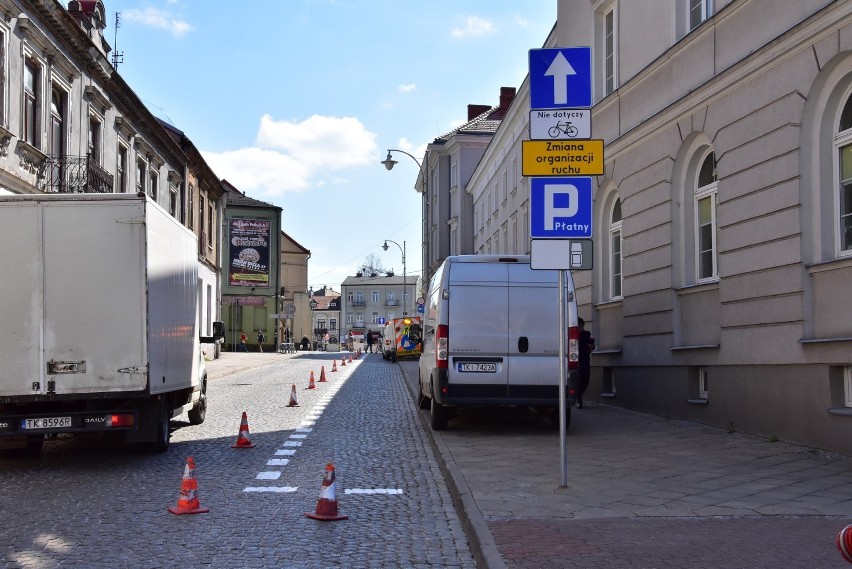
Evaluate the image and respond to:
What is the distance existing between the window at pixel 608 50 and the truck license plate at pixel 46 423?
1172 centimetres

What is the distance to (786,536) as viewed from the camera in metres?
6.18

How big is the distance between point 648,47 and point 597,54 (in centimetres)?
287

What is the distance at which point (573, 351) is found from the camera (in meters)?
12.4

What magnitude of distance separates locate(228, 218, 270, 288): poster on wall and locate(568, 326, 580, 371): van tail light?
4623 cm

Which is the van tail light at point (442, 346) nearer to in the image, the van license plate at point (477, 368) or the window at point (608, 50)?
the van license plate at point (477, 368)

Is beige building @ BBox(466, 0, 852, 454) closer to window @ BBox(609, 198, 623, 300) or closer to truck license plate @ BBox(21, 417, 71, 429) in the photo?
window @ BBox(609, 198, 623, 300)

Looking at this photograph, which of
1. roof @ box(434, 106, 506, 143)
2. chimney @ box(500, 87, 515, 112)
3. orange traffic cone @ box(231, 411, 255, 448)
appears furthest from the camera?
chimney @ box(500, 87, 515, 112)

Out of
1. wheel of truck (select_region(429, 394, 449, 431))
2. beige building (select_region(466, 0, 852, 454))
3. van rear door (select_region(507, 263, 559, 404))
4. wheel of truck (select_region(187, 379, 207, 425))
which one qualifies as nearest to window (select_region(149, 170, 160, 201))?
beige building (select_region(466, 0, 852, 454))

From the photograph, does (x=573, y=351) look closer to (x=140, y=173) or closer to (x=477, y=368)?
(x=477, y=368)

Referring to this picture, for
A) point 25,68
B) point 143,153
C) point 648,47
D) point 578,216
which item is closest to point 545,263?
point 578,216

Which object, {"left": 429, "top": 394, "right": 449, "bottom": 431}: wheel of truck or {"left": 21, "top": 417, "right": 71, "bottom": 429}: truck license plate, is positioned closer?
{"left": 21, "top": 417, "right": 71, "bottom": 429}: truck license plate

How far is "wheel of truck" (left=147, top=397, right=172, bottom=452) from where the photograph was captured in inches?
408

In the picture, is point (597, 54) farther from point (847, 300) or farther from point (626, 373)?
point (847, 300)

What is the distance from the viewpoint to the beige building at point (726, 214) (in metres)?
10.1
